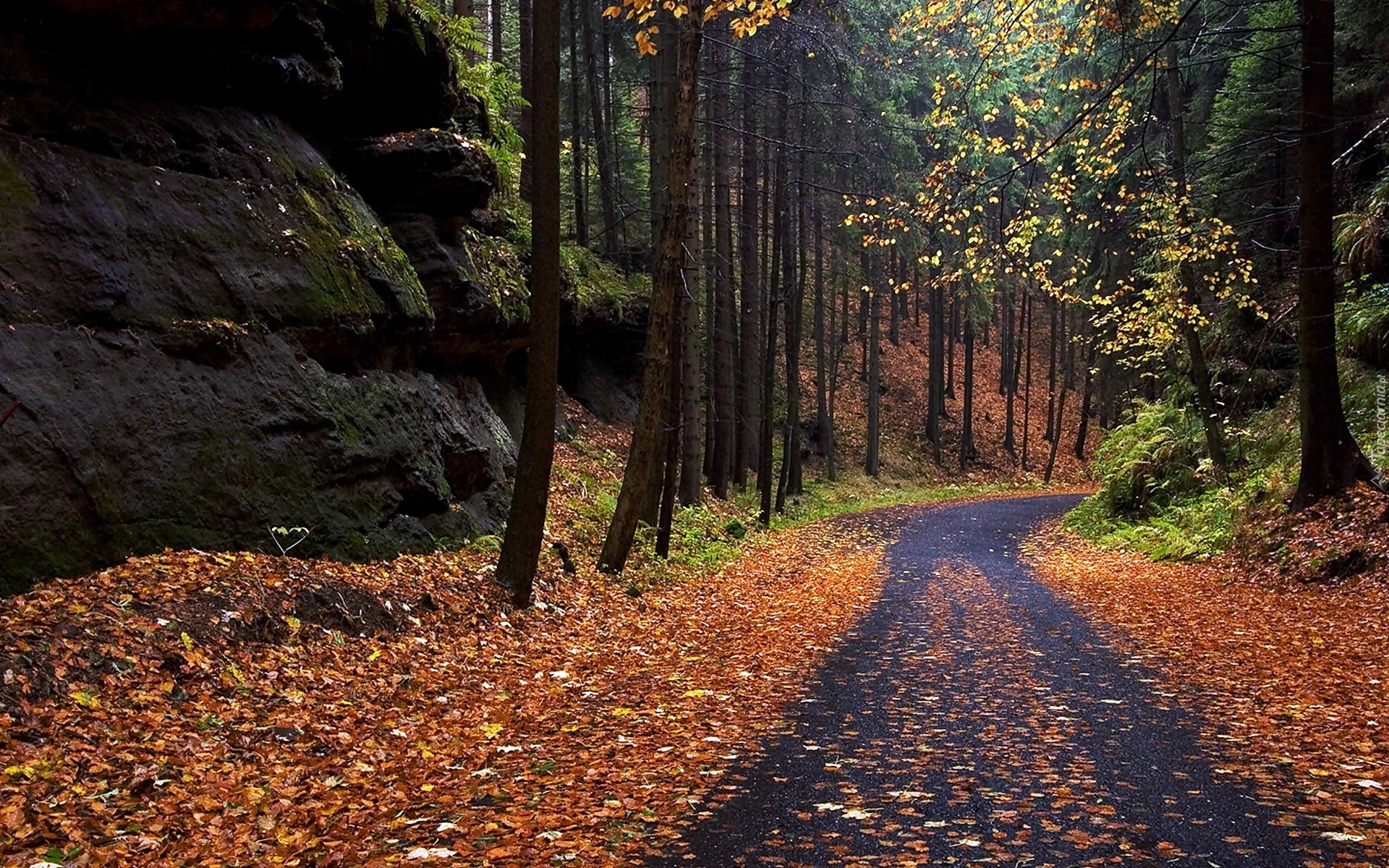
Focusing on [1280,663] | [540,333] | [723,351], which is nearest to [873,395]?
[723,351]

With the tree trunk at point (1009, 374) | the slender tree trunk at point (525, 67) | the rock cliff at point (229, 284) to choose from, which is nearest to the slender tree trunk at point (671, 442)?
the rock cliff at point (229, 284)

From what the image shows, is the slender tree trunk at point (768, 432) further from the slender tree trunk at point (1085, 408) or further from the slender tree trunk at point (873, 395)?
the slender tree trunk at point (1085, 408)

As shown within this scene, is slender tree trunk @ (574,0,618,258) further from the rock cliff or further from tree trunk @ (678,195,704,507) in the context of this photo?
the rock cliff

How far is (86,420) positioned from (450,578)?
365 centimetres

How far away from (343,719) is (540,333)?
15.0 feet

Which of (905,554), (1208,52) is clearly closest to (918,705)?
(905,554)

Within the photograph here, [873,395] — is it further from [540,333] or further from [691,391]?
[540,333]

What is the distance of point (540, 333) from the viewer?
934cm

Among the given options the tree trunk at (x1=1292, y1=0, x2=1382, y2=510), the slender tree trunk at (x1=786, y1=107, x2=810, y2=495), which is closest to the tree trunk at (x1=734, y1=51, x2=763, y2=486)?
the slender tree trunk at (x1=786, y1=107, x2=810, y2=495)

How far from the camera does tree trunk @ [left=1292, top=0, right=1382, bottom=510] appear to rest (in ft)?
36.6

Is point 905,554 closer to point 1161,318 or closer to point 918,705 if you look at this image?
point 1161,318

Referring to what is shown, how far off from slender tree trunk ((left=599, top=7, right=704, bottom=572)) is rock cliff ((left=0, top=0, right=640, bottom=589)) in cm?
203

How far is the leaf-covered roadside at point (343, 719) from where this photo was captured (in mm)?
4297

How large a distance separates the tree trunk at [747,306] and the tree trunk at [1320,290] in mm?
→ 11903
